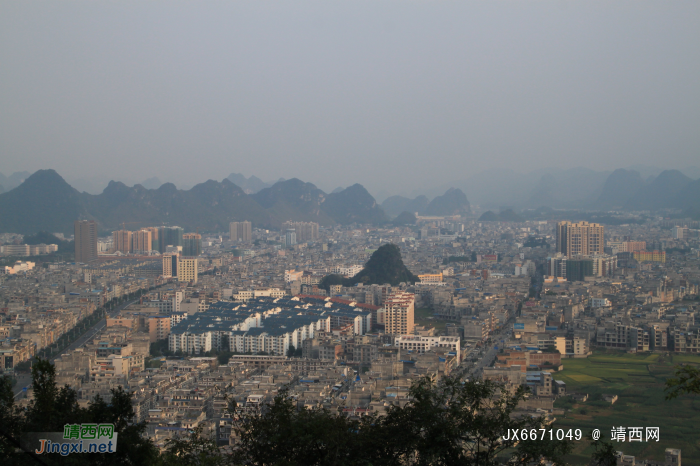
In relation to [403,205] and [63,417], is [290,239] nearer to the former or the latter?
[63,417]

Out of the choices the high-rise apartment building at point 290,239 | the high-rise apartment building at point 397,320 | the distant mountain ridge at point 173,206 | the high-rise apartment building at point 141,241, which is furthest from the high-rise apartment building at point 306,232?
the high-rise apartment building at point 397,320

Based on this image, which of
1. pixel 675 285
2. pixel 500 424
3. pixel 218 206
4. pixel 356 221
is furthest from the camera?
pixel 356 221

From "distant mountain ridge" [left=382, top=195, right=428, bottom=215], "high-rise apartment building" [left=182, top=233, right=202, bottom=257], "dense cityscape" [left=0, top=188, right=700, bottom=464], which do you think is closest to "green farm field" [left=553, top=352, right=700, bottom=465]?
"dense cityscape" [left=0, top=188, right=700, bottom=464]

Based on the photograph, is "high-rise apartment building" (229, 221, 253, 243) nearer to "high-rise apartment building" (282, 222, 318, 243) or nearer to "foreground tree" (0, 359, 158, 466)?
"high-rise apartment building" (282, 222, 318, 243)

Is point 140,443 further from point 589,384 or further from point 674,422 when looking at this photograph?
point 589,384

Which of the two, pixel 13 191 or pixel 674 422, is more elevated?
pixel 13 191

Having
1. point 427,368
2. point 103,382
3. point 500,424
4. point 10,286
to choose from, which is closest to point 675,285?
point 427,368
